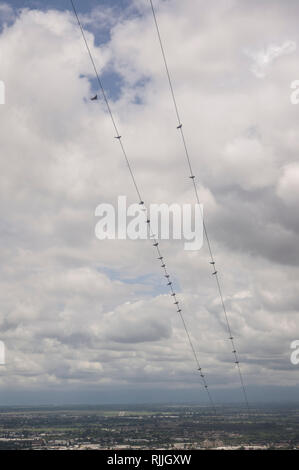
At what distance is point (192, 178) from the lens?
169 feet
